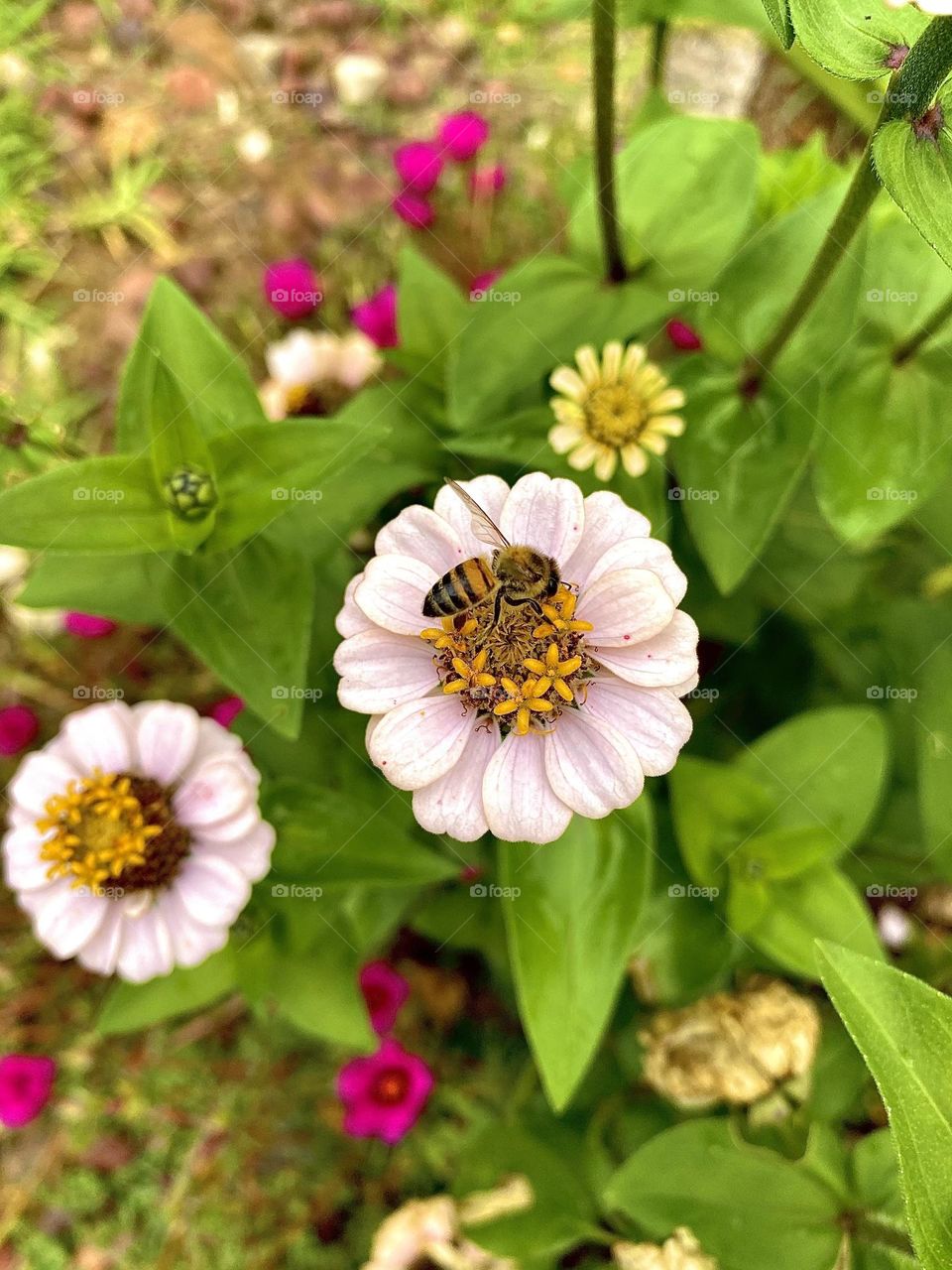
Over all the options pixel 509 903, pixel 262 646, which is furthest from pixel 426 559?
pixel 509 903

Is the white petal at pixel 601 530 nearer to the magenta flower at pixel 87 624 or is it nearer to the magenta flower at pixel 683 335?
the magenta flower at pixel 683 335

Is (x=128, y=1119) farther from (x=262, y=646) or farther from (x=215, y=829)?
(x=262, y=646)

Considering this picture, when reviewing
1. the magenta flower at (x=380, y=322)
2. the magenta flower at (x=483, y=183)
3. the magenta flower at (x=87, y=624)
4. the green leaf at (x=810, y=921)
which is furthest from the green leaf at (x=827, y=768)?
the magenta flower at (x=483, y=183)

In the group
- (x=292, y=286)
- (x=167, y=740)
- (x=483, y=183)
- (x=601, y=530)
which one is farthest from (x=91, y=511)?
(x=483, y=183)

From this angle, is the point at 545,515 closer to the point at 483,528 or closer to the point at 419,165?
the point at 483,528

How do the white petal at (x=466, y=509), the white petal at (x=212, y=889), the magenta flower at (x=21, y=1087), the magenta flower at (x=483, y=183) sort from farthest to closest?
the magenta flower at (x=483, y=183) → the magenta flower at (x=21, y=1087) → the white petal at (x=212, y=889) → the white petal at (x=466, y=509)
